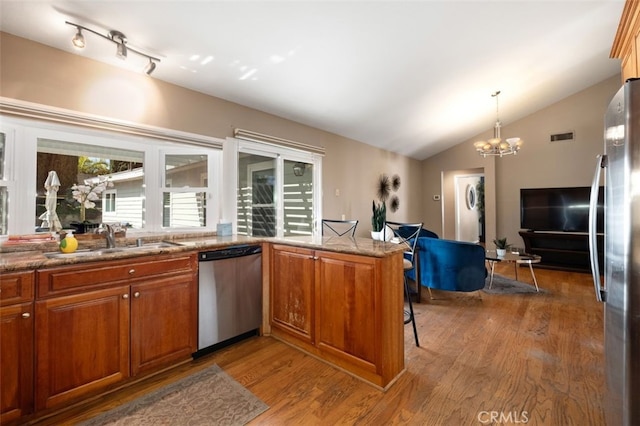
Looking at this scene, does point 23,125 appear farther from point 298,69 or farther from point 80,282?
point 298,69

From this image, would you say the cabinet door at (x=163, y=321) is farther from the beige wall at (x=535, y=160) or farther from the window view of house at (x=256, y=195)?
the beige wall at (x=535, y=160)

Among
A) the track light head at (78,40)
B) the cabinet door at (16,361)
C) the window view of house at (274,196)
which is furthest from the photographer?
the window view of house at (274,196)

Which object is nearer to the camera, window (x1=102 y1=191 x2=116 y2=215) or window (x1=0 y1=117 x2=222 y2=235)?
window (x1=0 y1=117 x2=222 y2=235)

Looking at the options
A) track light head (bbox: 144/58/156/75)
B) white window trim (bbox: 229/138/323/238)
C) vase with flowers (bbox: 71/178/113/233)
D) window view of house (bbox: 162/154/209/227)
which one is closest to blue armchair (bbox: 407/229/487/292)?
white window trim (bbox: 229/138/323/238)

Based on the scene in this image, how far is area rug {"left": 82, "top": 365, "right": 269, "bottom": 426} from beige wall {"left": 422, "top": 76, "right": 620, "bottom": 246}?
20.0ft

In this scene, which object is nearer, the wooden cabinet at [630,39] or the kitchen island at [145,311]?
the kitchen island at [145,311]

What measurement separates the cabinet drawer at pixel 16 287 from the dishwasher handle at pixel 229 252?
929 millimetres

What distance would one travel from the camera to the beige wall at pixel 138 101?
195 centimetres

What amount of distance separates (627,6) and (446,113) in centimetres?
269

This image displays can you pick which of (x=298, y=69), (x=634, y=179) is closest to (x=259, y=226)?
(x=298, y=69)

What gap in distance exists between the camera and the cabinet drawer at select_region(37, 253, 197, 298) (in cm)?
156

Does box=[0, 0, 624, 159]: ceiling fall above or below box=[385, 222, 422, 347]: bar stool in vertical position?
above

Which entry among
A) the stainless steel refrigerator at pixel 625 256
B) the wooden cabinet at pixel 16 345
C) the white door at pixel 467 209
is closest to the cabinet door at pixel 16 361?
the wooden cabinet at pixel 16 345

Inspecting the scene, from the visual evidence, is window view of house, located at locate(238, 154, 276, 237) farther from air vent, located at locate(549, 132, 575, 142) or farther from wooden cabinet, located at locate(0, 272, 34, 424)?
air vent, located at locate(549, 132, 575, 142)
